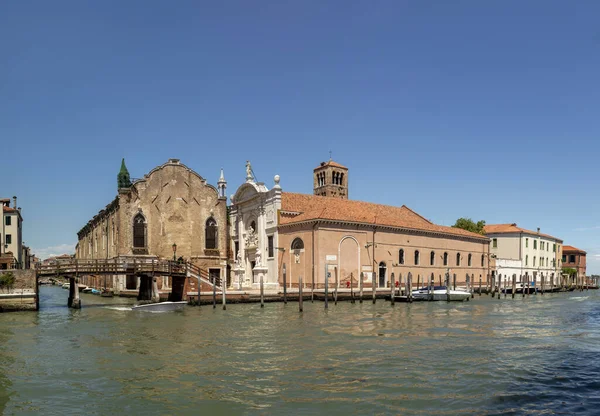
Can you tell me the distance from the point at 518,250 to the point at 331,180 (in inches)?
890

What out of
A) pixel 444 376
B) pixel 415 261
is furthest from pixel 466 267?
pixel 444 376

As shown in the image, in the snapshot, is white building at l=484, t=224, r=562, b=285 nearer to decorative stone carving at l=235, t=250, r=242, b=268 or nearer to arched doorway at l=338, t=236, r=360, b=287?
arched doorway at l=338, t=236, r=360, b=287

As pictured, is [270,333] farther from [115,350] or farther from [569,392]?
[569,392]

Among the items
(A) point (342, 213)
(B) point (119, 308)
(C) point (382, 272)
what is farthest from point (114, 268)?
(C) point (382, 272)

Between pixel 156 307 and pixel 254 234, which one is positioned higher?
pixel 254 234

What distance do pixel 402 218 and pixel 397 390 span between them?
3456 centimetres

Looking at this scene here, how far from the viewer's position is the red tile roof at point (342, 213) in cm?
3831

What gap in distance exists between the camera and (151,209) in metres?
40.9

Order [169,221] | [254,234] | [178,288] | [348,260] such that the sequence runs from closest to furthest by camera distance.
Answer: [178,288], [348,260], [169,221], [254,234]

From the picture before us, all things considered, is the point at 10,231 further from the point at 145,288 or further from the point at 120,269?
the point at 120,269

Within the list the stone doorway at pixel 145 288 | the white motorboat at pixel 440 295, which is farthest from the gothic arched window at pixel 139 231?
the white motorboat at pixel 440 295

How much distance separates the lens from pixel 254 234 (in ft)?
141

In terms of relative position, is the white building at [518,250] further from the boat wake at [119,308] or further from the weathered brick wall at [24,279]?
the weathered brick wall at [24,279]

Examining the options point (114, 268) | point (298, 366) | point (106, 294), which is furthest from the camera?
point (106, 294)
